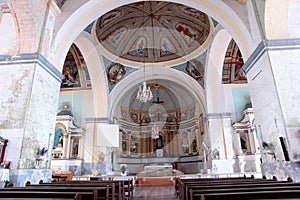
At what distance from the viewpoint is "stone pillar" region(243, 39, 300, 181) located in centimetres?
415

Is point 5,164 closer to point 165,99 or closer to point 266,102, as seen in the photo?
point 266,102

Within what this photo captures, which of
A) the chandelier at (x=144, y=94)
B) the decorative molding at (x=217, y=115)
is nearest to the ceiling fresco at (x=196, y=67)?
the decorative molding at (x=217, y=115)

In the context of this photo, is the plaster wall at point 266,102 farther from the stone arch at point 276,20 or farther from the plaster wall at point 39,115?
the plaster wall at point 39,115

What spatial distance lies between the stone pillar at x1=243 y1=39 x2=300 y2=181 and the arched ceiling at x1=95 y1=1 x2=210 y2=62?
Answer: 514 cm

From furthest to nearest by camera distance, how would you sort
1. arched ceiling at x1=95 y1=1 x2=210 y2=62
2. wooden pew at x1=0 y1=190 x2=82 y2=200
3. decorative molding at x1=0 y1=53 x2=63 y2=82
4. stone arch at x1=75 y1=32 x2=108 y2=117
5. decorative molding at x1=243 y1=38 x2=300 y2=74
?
arched ceiling at x1=95 y1=1 x2=210 y2=62 < stone arch at x1=75 y1=32 x2=108 y2=117 < decorative molding at x1=0 y1=53 x2=63 y2=82 < decorative molding at x1=243 y1=38 x2=300 y2=74 < wooden pew at x1=0 y1=190 x2=82 y2=200

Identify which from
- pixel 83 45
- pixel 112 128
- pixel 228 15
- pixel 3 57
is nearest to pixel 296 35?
pixel 228 15

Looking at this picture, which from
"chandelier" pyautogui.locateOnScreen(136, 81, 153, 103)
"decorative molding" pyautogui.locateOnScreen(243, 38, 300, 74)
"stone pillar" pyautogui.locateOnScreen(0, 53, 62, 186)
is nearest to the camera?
"stone pillar" pyautogui.locateOnScreen(0, 53, 62, 186)

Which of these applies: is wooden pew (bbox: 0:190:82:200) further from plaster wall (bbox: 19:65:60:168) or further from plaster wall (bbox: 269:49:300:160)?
plaster wall (bbox: 269:49:300:160)

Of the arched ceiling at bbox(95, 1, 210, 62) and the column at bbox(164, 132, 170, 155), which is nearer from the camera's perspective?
the arched ceiling at bbox(95, 1, 210, 62)

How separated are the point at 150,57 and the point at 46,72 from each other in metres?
Result: 7.92

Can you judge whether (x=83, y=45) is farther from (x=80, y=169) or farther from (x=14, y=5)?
(x=80, y=169)

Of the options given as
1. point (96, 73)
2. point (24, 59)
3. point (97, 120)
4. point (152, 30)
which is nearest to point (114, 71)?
point (96, 73)

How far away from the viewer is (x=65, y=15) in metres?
5.95

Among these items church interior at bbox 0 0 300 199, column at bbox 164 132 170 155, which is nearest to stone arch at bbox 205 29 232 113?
church interior at bbox 0 0 300 199
